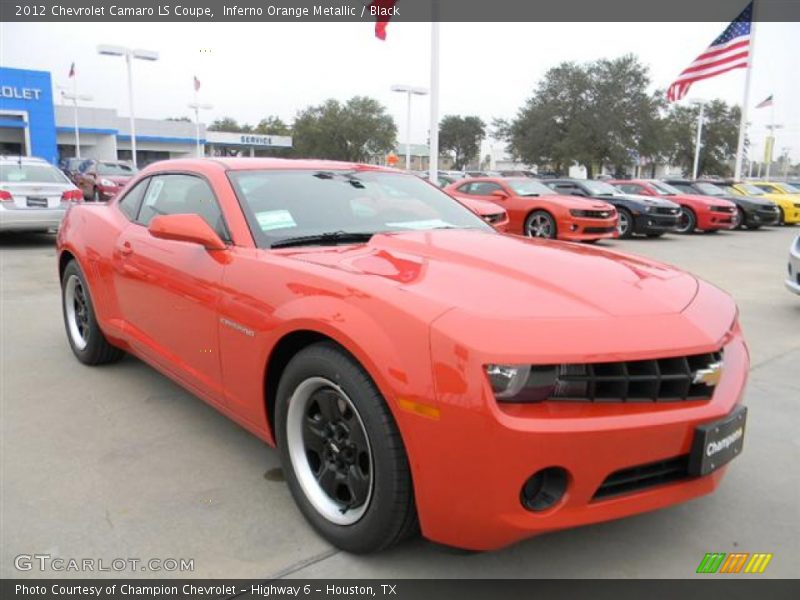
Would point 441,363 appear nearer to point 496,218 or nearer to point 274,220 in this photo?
point 274,220

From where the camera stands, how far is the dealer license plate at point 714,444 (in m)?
1.99

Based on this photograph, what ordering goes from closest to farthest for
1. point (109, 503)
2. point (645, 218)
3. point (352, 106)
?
point (109, 503), point (645, 218), point (352, 106)

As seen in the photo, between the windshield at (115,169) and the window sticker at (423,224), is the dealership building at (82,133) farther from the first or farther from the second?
the window sticker at (423,224)

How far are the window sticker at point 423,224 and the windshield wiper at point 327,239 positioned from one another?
0.81 feet

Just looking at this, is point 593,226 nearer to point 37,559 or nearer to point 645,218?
point 645,218

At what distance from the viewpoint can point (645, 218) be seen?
1441 centimetres

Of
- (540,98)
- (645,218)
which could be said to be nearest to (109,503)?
(645,218)

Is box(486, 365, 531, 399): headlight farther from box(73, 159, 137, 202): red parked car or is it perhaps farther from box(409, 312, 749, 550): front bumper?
box(73, 159, 137, 202): red parked car

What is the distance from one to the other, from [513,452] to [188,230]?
5.85 ft

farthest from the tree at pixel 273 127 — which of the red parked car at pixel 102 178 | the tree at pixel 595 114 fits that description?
the red parked car at pixel 102 178

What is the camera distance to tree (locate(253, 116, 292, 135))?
239 ft

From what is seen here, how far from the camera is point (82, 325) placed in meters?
4.55

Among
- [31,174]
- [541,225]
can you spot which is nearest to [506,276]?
[541,225]

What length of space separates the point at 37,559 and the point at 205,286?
4.06 feet
